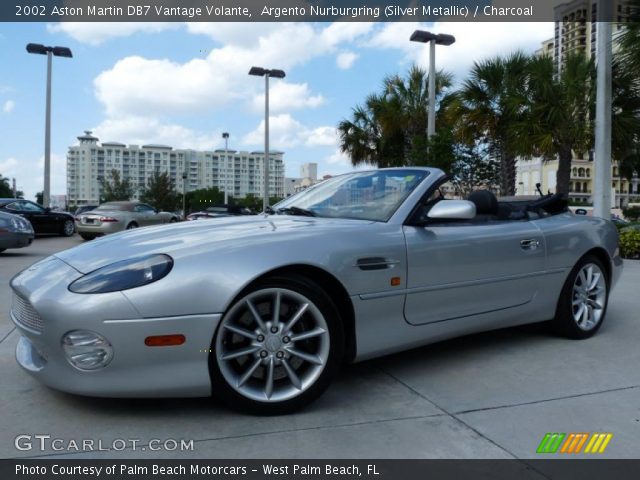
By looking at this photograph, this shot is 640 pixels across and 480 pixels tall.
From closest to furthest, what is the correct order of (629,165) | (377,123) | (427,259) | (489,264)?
(427,259) < (489,264) < (377,123) < (629,165)

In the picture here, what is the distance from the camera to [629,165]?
44.5 meters

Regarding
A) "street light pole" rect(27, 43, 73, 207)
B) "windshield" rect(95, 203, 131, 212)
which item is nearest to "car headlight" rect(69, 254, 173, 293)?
"windshield" rect(95, 203, 131, 212)

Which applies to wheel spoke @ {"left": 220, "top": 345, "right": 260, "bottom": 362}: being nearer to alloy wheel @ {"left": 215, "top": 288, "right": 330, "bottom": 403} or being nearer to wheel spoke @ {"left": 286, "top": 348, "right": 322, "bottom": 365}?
alloy wheel @ {"left": 215, "top": 288, "right": 330, "bottom": 403}

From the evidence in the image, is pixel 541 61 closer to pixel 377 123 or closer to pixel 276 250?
pixel 377 123

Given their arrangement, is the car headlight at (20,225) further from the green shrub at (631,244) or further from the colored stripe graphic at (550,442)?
the green shrub at (631,244)

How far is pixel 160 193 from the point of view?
45250mm

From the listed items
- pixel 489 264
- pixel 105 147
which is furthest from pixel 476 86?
pixel 105 147

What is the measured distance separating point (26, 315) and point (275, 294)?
3.91 feet

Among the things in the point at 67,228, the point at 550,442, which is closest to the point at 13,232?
the point at 67,228

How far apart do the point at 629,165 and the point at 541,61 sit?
35.1 meters

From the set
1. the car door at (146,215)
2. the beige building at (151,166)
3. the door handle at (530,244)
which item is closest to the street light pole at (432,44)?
the car door at (146,215)

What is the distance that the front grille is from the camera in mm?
2512

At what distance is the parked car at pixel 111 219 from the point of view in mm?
15727

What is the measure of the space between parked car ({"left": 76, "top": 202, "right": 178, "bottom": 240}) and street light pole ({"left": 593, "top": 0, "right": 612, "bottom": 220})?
40.1ft
